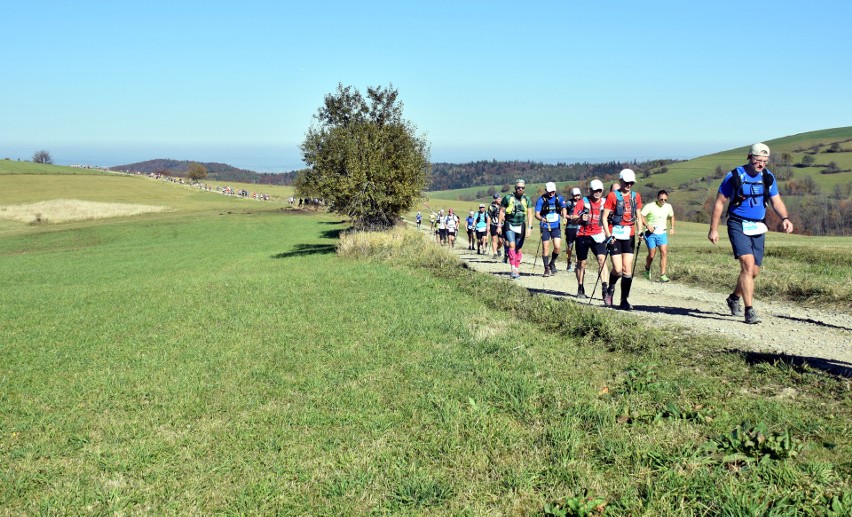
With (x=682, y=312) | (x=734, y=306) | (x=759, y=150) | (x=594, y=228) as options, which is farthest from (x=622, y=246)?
(x=759, y=150)

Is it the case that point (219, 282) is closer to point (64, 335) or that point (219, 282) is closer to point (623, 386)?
point (64, 335)

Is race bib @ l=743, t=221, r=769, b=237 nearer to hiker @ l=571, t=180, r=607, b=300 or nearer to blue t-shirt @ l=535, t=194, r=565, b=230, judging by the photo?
hiker @ l=571, t=180, r=607, b=300

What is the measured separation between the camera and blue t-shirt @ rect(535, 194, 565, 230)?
15.0 metres

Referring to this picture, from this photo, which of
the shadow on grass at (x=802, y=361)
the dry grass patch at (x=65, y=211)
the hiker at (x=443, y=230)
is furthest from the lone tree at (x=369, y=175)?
the dry grass patch at (x=65, y=211)

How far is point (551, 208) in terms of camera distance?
15172 millimetres

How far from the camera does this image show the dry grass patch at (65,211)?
6091 cm

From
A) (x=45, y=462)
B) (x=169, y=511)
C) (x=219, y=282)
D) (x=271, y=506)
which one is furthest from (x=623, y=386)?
(x=219, y=282)

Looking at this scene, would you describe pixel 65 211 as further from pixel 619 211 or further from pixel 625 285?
pixel 625 285

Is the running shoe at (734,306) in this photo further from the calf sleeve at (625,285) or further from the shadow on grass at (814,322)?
the calf sleeve at (625,285)

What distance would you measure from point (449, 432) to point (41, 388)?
561 cm

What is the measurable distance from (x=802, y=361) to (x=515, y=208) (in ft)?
30.4

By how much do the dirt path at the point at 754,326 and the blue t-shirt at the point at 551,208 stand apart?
1832mm

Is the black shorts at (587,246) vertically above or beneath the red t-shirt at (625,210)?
beneath

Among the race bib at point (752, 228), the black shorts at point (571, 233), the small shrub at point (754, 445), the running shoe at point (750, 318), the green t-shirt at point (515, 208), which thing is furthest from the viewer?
the green t-shirt at point (515, 208)
